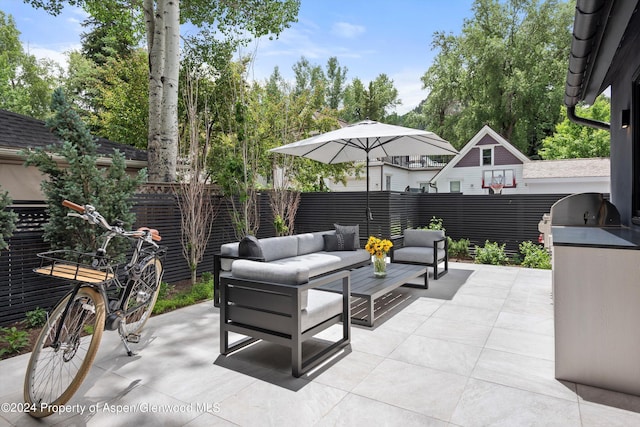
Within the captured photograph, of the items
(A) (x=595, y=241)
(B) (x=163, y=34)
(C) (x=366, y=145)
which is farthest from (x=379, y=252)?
(B) (x=163, y=34)

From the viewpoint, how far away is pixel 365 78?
77.4ft

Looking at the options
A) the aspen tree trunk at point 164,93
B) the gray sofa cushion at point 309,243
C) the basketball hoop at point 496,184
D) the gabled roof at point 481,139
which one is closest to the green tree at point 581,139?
the gabled roof at point 481,139

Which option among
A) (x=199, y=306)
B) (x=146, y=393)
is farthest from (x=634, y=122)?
(x=199, y=306)

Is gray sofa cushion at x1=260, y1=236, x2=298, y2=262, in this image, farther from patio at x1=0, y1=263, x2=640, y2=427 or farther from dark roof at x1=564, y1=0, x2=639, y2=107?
dark roof at x1=564, y1=0, x2=639, y2=107

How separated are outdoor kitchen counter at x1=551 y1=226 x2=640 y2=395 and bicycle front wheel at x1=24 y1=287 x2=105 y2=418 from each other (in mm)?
3104

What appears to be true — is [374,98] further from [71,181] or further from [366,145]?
[71,181]

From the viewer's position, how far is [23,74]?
21.6 meters

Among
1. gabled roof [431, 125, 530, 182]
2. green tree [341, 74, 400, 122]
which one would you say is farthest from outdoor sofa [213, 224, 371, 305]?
green tree [341, 74, 400, 122]

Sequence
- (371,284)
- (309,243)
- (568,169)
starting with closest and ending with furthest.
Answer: (371,284)
(309,243)
(568,169)

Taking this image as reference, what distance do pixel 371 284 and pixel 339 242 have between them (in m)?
2.08

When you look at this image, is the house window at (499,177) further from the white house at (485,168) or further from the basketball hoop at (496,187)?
the basketball hoop at (496,187)

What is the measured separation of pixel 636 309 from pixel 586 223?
2210 millimetres

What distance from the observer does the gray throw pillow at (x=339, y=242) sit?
6215 millimetres

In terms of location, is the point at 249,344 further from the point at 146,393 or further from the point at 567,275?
the point at 567,275
